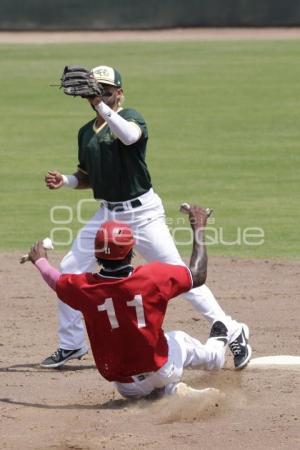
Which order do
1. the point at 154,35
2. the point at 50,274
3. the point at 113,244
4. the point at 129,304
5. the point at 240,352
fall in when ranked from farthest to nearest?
the point at 154,35 → the point at 240,352 → the point at 50,274 → the point at 129,304 → the point at 113,244

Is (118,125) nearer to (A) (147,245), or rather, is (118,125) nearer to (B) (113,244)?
(A) (147,245)

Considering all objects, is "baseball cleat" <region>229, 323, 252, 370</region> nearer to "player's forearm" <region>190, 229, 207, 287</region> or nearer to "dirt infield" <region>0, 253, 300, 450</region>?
"dirt infield" <region>0, 253, 300, 450</region>

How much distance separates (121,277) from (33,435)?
102cm

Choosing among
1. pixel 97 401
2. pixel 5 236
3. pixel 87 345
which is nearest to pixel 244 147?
pixel 5 236

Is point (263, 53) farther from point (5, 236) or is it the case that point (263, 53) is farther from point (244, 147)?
point (5, 236)

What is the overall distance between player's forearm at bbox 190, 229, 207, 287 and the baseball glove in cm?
120

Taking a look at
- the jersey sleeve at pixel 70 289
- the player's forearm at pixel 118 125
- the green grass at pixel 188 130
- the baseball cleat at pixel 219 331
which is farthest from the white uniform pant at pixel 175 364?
the green grass at pixel 188 130

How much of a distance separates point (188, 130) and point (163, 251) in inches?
466

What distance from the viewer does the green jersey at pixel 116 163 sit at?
7469 mm

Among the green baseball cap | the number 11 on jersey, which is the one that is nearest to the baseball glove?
the green baseball cap

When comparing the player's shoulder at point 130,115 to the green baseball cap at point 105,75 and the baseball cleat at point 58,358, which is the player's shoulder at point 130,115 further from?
the baseball cleat at point 58,358

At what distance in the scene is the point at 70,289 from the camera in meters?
6.37

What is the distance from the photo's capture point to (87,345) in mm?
8516

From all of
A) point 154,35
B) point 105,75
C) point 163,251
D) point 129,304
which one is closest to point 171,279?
point 129,304
